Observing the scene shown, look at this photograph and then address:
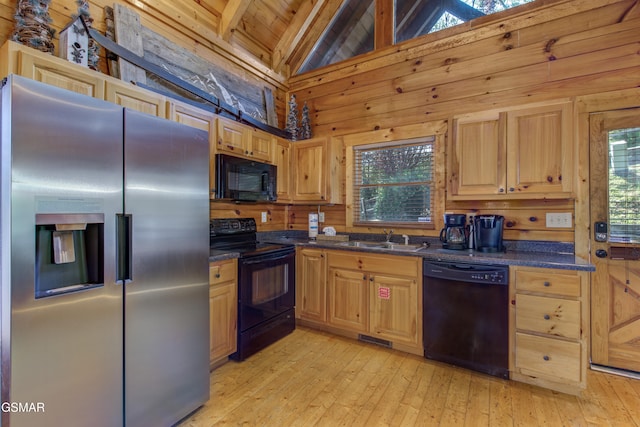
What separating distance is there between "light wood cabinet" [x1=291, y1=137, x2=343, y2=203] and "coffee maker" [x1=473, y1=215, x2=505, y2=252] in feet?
5.04

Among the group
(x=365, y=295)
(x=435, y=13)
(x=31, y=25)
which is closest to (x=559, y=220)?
(x=365, y=295)

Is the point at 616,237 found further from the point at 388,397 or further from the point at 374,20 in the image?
the point at 374,20

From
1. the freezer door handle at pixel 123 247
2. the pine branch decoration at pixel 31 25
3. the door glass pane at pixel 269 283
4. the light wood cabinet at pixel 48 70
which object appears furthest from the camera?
the door glass pane at pixel 269 283

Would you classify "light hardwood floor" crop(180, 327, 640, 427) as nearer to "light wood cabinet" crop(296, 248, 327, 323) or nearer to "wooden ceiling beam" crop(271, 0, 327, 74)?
"light wood cabinet" crop(296, 248, 327, 323)

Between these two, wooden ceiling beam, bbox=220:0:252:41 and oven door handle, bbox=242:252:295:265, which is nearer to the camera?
oven door handle, bbox=242:252:295:265

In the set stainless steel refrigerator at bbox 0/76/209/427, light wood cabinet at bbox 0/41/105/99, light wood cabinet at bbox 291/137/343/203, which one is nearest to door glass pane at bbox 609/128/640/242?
light wood cabinet at bbox 291/137/343/203

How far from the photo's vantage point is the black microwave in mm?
2609

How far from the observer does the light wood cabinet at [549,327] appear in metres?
1.95

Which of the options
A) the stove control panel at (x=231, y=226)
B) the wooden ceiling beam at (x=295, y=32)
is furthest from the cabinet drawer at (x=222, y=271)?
the wooden ceiling beam at (x=295, y=32)

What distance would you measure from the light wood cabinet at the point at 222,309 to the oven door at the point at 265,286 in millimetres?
58

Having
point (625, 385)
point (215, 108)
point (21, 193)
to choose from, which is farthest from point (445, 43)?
point (21, 193)

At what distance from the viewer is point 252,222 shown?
127 inches

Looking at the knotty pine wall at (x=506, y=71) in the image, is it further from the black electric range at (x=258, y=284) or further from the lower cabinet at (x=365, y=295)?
the black electric range at (x=258, y=284)

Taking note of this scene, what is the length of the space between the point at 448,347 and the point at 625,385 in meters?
1.21
